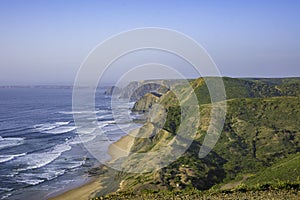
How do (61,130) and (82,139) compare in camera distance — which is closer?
(82,139)

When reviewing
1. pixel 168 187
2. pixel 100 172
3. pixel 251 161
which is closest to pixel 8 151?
pixel 100 172

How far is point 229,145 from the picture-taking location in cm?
5319

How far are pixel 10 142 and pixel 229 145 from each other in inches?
1470

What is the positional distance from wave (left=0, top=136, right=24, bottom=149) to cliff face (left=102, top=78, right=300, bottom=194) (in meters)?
20.1

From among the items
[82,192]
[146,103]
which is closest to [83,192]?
[82,192]

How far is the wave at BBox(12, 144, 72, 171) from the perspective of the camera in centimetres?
4712

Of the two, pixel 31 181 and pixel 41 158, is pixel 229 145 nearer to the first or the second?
pixel 41 158

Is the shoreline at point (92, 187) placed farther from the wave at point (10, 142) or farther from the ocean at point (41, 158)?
the wave at point (10, 142)

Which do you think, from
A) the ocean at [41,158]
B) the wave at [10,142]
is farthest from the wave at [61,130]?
the wave at [10,142]

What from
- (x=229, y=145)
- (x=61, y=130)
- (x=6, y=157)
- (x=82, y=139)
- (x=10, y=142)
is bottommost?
(x=6, y=157)

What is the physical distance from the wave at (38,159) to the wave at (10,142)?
265 inches

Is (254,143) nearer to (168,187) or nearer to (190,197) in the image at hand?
(168,187)

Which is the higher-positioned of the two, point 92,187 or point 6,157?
point 6,157

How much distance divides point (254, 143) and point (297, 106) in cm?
1462
